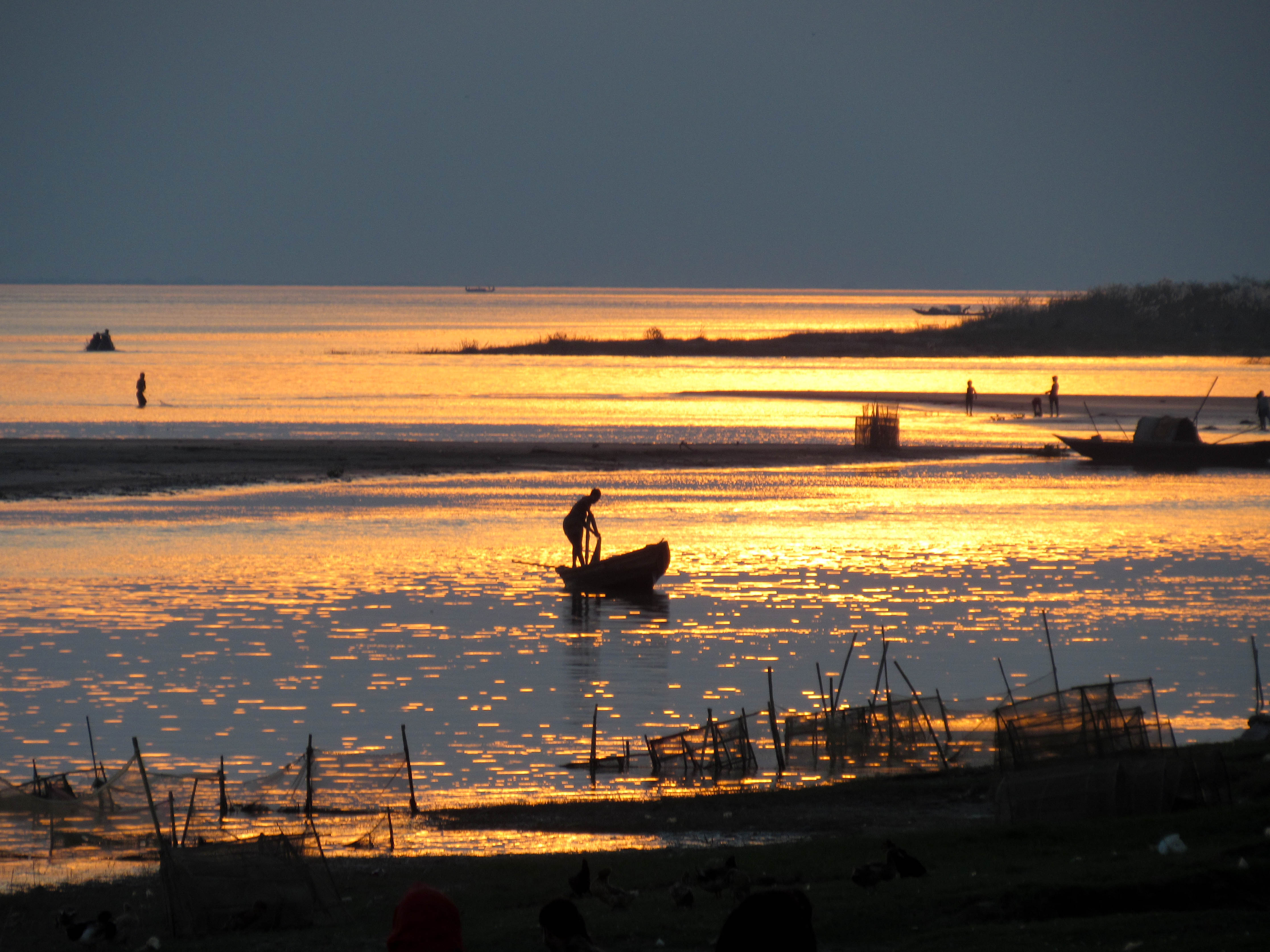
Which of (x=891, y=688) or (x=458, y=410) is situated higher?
(x=458, y=410)

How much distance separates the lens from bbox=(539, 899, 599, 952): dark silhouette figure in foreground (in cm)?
718

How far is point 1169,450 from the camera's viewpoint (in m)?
50.7

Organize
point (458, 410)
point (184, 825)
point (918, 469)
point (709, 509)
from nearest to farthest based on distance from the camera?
point (184, 825) → point (709, 509) → point (918, 469) → point (458, 410)

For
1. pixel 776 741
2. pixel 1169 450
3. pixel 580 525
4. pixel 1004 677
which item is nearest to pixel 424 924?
pixel 776 741

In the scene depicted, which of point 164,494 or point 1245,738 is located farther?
point 164,494

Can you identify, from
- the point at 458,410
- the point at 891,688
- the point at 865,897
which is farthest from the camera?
the point at 458,410

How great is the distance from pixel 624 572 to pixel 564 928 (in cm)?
2029

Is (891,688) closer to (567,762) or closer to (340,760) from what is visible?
(567,762)

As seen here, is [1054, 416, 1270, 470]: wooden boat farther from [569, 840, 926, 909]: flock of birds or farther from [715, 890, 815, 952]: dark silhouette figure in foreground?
[715, 890, 815, 952]: dark silhouette figure in foreground

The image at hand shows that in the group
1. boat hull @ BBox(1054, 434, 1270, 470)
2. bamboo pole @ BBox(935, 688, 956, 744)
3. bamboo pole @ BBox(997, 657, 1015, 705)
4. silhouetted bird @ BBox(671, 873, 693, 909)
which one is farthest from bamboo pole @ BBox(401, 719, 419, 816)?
boat hull @ BBox(1054, 434, 1270, 470)

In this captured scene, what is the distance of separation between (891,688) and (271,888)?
11761mm

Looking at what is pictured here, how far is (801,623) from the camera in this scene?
80.6 feet

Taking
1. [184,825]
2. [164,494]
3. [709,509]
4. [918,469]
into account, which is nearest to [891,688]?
[184,825]

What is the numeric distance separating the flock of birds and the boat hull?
1692 inches
